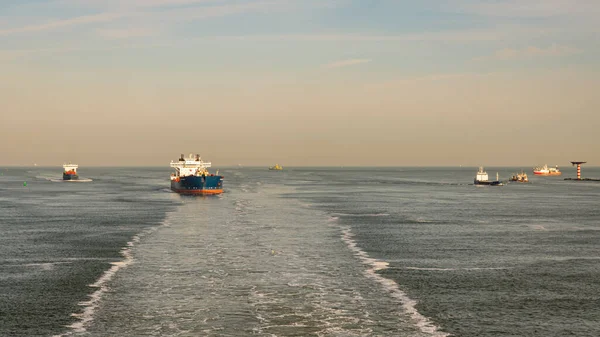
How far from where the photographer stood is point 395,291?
43031 mm

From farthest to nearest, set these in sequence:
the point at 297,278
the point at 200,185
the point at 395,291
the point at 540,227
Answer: the point at 200,185
the point at 540,227
the point at 297,278
the point at 395,291

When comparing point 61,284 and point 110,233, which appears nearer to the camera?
point 61,284

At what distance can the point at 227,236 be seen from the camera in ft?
245

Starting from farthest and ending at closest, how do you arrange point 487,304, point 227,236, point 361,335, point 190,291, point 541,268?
point 227,236, point 541,268, point 190,291, point 487,304, point 361,335

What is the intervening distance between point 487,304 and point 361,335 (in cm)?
1025

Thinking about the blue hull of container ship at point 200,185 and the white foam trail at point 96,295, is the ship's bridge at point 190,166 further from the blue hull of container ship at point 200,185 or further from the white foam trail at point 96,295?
the white foam trail at point 96,295

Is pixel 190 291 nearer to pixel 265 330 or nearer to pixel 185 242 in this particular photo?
pixel 265 330

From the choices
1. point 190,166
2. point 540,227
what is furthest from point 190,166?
point 540,227

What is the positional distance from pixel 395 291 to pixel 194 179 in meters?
133

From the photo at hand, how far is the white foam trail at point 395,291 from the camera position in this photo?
33.8m

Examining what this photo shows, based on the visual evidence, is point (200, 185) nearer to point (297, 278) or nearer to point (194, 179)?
point (194, 179)

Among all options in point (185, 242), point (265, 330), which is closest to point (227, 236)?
point (185, 242)

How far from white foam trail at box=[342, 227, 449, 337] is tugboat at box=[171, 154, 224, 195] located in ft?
341

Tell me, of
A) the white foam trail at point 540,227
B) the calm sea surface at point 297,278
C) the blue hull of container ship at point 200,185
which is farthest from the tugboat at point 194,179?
the white foam trail at point 540,227
